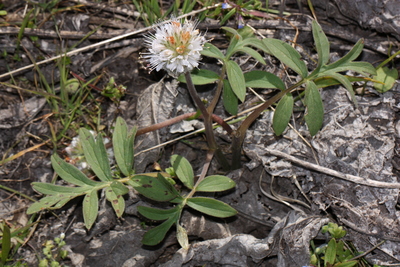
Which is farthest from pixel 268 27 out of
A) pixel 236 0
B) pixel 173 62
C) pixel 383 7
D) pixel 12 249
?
pixel 12 249

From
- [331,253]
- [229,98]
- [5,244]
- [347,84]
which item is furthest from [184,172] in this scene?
[5,244]

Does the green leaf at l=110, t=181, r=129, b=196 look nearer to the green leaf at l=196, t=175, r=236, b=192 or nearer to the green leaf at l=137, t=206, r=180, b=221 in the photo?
the green leaf at l=137, t=206, r=180, b=221

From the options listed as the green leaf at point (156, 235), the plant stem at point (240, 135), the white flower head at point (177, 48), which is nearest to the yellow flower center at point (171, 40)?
the white flower head at point (177, 48)

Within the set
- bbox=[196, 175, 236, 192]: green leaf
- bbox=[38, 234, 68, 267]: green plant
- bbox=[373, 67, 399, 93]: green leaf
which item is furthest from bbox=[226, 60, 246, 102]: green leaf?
bbox=[38, 234, 68, 267]: green plant

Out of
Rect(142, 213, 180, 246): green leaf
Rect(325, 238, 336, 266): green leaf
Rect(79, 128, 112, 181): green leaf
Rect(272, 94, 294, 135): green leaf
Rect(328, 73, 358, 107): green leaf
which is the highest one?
Rect(328, 73, 358, 107): green leaf

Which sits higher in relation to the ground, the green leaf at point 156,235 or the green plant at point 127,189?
the green plant at point 127,189

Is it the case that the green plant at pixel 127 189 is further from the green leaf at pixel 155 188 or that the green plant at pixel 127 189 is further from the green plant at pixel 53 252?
the green plant at pixel 53 252

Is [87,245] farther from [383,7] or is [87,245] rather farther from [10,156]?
[383,7]
